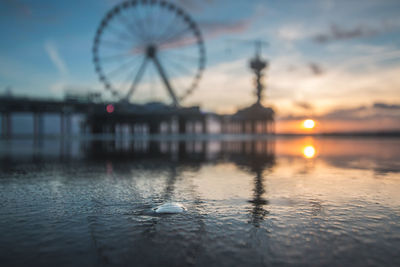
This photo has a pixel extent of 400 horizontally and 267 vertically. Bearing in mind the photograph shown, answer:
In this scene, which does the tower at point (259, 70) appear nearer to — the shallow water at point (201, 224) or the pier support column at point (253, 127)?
the pier support column at point (253, 127)

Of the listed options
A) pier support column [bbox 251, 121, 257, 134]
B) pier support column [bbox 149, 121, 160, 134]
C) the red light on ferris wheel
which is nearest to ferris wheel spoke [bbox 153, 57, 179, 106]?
the red light on ferris wheel

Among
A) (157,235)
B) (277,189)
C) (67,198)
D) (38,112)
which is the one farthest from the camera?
(38,112)

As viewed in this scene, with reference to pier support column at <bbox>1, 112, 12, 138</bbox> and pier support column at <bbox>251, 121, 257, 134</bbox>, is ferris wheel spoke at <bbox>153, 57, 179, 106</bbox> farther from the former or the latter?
pier support column at <bbox>251, 121, 257, 134</bbox>

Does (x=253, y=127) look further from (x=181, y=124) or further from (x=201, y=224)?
(x=201, y=224)

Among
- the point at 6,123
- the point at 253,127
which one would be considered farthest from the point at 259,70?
the point at 6,123

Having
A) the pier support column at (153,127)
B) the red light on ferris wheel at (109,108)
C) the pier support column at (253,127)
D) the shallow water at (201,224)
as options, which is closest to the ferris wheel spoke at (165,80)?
the red light on ferris wheel at (109,108)

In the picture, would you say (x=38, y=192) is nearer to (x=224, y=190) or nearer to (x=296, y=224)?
(x=224, y=190)

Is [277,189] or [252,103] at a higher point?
[252,103]

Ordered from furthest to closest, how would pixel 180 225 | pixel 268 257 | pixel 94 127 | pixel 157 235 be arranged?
pixel 94 127
pixel 180 225
pixel 157 235
pixel 268 257

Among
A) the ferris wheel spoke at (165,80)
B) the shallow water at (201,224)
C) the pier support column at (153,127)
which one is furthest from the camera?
the pier support column at (153,127)

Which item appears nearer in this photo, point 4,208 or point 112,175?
point 4,208

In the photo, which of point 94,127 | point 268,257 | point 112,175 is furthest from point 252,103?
point 268,257
